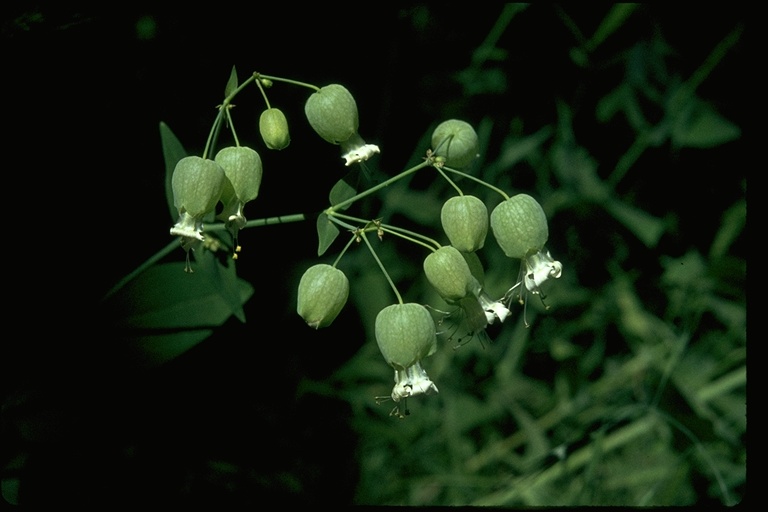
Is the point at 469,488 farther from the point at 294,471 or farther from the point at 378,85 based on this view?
the point at 378,85

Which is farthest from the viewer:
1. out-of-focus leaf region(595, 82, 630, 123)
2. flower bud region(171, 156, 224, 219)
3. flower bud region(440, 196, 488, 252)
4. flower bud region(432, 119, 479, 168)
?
out-of-focus leaf region(595, 82, 630, 123)

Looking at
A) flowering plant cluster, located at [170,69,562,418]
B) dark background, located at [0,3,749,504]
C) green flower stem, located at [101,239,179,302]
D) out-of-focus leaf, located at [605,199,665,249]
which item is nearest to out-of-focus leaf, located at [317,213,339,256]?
flowering plant cluster, located at [170,69,562,418]

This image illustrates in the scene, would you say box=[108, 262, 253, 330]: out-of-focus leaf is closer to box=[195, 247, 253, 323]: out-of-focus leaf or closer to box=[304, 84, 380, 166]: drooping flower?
box=[195, 247, 253, 323]: out-of-focus leaf

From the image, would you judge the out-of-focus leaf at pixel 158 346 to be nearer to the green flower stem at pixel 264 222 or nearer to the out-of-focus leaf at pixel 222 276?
the out-of-focus leaf at pixel 222 276

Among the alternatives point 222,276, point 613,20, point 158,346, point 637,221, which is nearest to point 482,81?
point 613,20

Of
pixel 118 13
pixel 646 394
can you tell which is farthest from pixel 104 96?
pixel 646 394

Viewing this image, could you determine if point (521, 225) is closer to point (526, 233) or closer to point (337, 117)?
point (526, 233)
